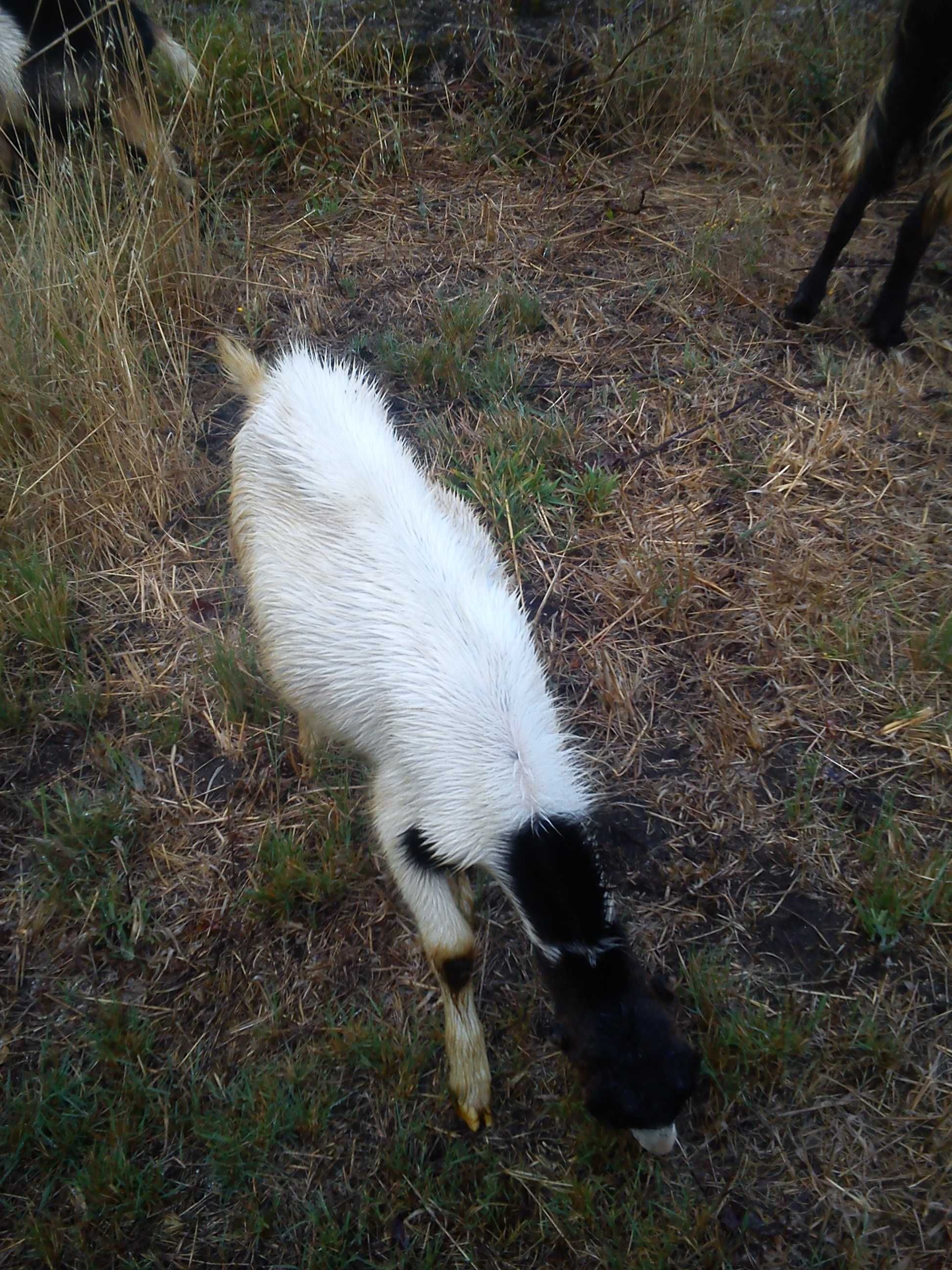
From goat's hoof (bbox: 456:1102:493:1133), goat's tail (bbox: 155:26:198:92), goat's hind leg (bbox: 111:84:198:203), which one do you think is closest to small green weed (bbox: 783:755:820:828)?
goat's hoof (bbox: 456:1102:493:1133)

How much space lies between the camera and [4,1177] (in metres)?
2.23

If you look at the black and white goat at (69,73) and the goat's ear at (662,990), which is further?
the black and white goat at (69,73)

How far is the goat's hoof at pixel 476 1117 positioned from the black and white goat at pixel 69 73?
378cm

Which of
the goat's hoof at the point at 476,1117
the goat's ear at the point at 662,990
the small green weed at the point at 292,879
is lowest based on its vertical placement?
the goat's hoof at the point at 476,1117

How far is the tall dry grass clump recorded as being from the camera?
3.40 m

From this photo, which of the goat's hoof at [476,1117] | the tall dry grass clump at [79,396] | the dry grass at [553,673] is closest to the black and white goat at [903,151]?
the dry grass at [553,673]

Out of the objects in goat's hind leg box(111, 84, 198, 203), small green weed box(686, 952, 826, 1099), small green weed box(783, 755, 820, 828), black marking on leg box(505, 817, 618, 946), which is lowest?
small green weed box(686, 952, 826, 1099)

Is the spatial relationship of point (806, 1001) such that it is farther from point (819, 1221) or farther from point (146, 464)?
point (146, 464)

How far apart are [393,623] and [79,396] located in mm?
1851

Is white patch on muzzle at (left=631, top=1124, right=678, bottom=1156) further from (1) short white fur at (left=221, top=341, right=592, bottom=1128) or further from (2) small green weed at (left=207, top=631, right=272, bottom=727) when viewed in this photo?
(2) small green weed at (left=207, top=631, right=272, bottom=727)

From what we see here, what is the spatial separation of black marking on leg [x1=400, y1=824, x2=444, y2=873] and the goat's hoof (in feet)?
1.92

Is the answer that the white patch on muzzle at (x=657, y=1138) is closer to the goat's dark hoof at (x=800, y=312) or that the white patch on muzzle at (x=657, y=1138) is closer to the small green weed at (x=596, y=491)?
the small green weed at (x=596, y=491)

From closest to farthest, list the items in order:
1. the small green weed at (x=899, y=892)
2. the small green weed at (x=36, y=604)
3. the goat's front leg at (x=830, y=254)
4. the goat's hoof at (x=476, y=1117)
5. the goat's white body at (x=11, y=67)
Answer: the goat's hoof at (x=476, y=1117), the small green weed at (x=899, y=892), the small green weed at (x=36, y=604), the goat's front leg at (x=830, y=254), the goat's white body at (x=11, y=67)

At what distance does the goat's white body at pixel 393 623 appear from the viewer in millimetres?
2254
